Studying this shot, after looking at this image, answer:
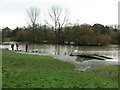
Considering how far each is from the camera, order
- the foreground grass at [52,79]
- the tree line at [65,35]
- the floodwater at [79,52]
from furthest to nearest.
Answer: the tree line at [65,35] → the floodwater at [79,52] → the foreground grass at [52,79]

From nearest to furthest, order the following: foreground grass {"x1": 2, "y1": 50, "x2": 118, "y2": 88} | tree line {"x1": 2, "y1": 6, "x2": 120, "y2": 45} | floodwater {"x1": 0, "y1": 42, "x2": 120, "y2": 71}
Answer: foreground grass {"x1": 2, "y1": 50, "x2": 118, "y2": 88}
floodwater {"x1": 0, "y1": 42, "x2": 120, "y2": 71}
tree line {"x1": 2, "y1": 6, "x2": 120, "y2": 45}

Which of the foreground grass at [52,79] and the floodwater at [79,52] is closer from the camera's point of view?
the foreground grass at [52,79]

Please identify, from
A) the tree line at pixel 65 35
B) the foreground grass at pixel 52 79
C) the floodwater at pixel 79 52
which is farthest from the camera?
the tree line at pixel 65 35

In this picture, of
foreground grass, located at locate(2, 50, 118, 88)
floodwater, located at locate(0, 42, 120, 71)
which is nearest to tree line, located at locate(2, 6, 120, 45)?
floodwater, located at locate(0, 42, 120, 71)

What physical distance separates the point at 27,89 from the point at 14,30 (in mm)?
80512

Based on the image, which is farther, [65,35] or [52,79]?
[65,35]

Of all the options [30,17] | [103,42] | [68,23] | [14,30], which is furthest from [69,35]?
[14,30]

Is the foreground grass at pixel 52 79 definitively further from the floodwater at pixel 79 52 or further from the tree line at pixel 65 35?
the tree line at pixel 65 35

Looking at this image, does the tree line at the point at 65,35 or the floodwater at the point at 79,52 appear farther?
the tree line at the point at 65,35

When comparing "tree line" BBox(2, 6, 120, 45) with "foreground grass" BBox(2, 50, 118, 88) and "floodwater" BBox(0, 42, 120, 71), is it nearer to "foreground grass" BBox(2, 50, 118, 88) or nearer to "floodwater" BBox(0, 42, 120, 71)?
"floodwater" BBox(0, 42, 120, 71)

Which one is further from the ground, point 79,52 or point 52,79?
point 52,79

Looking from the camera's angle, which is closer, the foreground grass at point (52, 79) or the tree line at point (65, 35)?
the foreground grass at point (52, 79)

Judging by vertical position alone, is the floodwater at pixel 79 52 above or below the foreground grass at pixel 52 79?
below

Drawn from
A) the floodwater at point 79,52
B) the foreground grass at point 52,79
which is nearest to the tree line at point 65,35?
the floodwater at point 79,52
